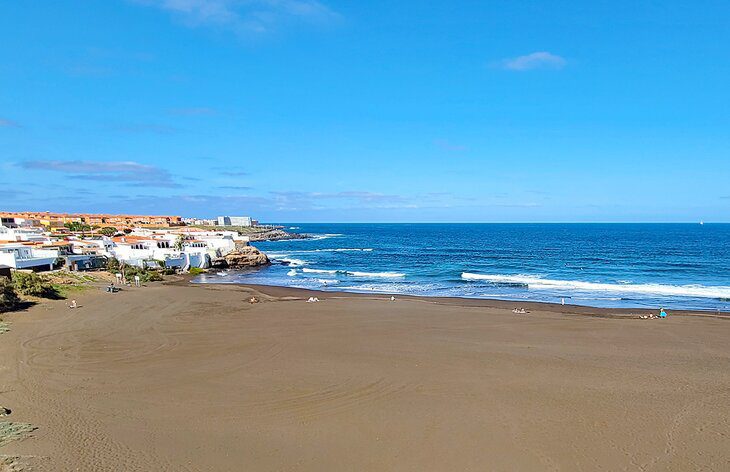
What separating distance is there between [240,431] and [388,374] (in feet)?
18.5

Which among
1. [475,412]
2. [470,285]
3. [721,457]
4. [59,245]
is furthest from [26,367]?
[59,245]

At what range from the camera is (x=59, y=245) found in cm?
4722

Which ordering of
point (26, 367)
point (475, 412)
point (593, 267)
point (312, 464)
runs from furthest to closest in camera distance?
point (593, 267) < point (26, 367) < point (475, 412) < point (312, 464)

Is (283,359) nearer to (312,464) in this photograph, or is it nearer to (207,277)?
(312,464)

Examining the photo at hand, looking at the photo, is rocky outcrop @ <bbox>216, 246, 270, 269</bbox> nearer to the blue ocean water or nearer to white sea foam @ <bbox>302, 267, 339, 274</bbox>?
the blue ocean water

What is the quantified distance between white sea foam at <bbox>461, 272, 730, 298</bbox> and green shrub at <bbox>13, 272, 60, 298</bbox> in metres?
35.9

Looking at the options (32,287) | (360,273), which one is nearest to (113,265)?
(32,287)

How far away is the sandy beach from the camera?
9602mm

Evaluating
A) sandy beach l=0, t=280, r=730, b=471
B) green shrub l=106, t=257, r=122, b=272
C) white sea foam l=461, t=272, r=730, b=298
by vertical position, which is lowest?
white sea foam l=461, t=272, r=730, b=298

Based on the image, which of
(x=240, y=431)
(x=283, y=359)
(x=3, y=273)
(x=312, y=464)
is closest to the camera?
(x=312, y=464)

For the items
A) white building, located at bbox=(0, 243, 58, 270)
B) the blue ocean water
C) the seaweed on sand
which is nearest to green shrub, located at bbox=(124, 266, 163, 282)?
the blue ocean water

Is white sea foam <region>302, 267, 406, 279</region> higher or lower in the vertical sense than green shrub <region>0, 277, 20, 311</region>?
lower

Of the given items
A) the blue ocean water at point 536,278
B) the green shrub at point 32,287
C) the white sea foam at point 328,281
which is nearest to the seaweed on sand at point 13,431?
the green shrub at point 32,287

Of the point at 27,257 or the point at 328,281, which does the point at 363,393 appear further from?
the point at 27,257
